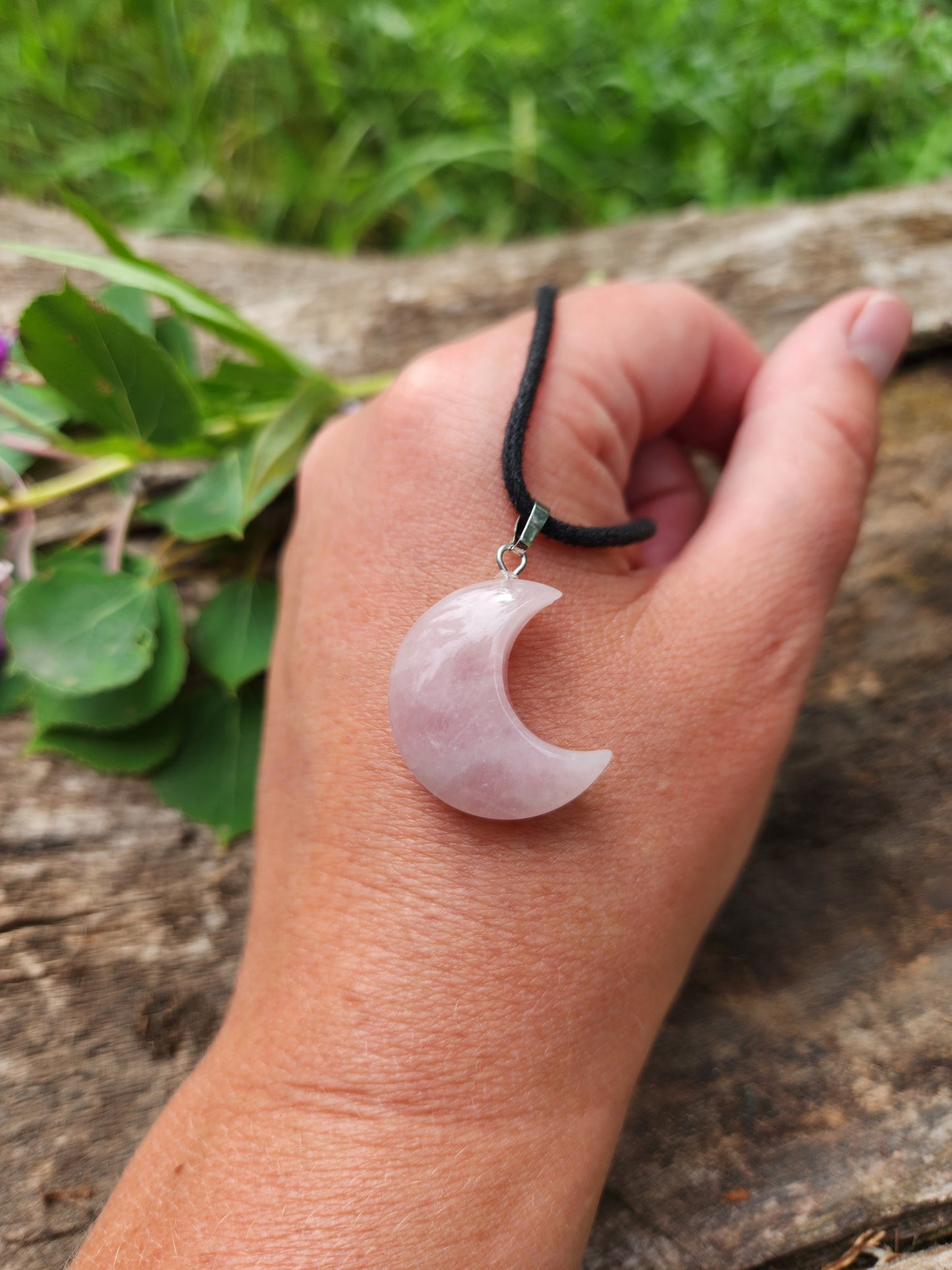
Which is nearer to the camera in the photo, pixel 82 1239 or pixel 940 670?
pixel 82 1239

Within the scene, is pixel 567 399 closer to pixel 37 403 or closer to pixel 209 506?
pixel 209 506

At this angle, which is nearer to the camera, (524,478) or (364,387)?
(524,478)

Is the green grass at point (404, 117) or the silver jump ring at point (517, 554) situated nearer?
the silver jump ring at point (517, 554)

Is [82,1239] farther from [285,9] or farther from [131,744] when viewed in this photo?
[285,9]

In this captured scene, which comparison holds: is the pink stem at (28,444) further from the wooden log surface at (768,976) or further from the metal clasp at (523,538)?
the metal clasp at (523,538)

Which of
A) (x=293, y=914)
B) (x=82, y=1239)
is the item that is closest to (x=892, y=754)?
(x=293, y=914)

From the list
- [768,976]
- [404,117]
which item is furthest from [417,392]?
[404,117]

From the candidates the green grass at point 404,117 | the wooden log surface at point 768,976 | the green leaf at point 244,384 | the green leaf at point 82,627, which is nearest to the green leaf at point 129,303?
the green leaf at point 244,384
